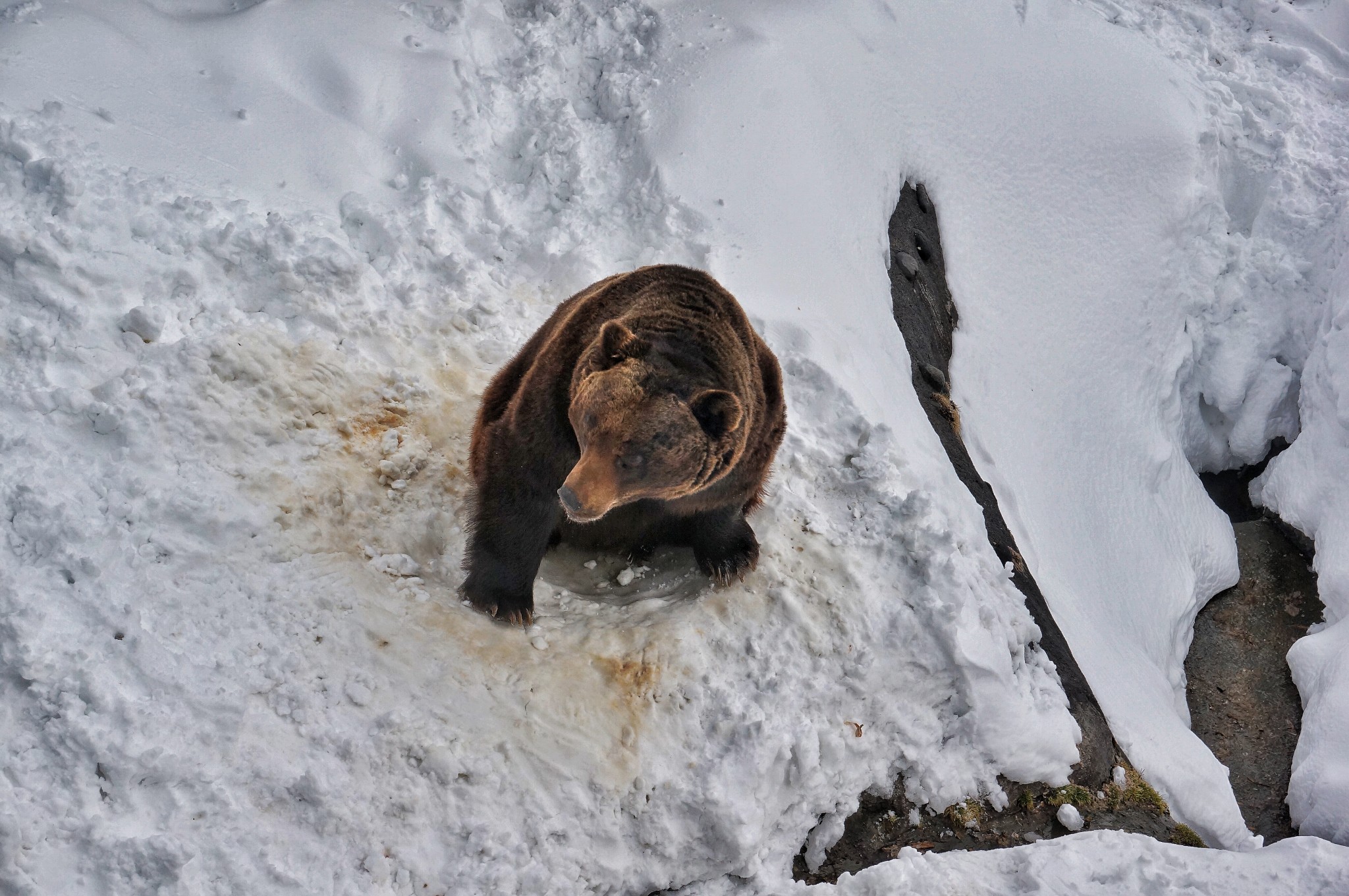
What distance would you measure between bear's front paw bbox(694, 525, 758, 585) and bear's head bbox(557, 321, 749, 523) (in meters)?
1.04

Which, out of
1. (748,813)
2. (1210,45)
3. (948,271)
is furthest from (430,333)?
(1210,45)

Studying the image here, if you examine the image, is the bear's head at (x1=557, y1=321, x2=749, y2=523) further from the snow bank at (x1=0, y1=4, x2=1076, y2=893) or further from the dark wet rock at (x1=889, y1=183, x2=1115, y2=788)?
the dark wet rock at (x1=889, y1=183, x2=1115, y2=788)

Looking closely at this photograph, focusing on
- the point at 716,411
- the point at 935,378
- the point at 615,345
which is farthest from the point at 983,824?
the point at 935,378

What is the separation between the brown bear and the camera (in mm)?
3064

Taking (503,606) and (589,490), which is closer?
(589,490)

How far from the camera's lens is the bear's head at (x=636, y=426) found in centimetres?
302

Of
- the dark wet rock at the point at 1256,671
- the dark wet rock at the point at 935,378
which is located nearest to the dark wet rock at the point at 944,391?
the dark wet rock at the point at 935,378

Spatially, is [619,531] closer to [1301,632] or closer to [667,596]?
[667,596]

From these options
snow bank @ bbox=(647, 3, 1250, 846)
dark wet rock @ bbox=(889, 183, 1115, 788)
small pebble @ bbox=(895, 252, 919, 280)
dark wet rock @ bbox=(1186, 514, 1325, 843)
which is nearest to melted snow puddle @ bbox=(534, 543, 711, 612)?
snow bank @ bbox=(647, 3, 1250, 846)

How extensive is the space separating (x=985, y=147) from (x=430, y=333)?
17.1ft

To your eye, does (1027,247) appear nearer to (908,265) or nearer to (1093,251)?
(1093,251)

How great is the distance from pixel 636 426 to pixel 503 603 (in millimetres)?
1292

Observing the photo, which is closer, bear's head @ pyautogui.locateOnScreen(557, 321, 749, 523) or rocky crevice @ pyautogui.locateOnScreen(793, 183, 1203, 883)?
bear's head @ pyautogui.locateOnScreen(557, 321, 749, 523)

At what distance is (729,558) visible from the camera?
430cm
